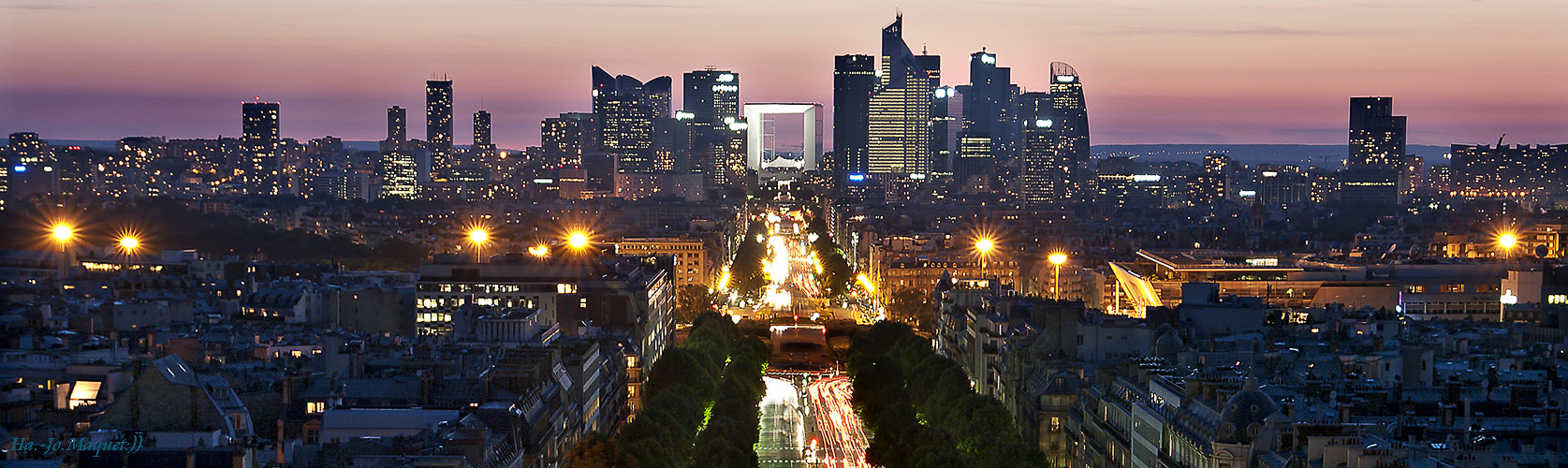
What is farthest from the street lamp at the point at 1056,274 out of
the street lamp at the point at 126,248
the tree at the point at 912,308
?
the street lamp at the point at 126,248

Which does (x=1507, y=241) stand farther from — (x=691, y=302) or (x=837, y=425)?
(x=837, y=425)

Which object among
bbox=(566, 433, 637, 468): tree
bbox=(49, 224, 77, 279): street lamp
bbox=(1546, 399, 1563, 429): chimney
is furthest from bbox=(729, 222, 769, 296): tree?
bbox=(1546, 399, 1563, 429): chimney

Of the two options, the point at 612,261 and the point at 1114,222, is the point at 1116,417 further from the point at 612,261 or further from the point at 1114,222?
the point at 1114,222

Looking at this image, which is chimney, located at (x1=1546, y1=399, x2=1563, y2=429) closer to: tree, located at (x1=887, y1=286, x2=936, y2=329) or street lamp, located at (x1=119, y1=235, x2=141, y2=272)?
tree, located at (x1=887, y1=286, x2=936, y2=329)

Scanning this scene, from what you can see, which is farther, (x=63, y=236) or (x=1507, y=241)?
(x=1507, y=241)

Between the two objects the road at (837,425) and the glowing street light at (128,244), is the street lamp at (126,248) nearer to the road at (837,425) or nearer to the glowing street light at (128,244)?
the glowing street light at (128,244)

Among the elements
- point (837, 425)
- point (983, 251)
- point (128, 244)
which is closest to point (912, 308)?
point (983, 251)

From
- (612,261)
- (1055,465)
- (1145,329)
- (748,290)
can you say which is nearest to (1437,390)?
(1055,465)
